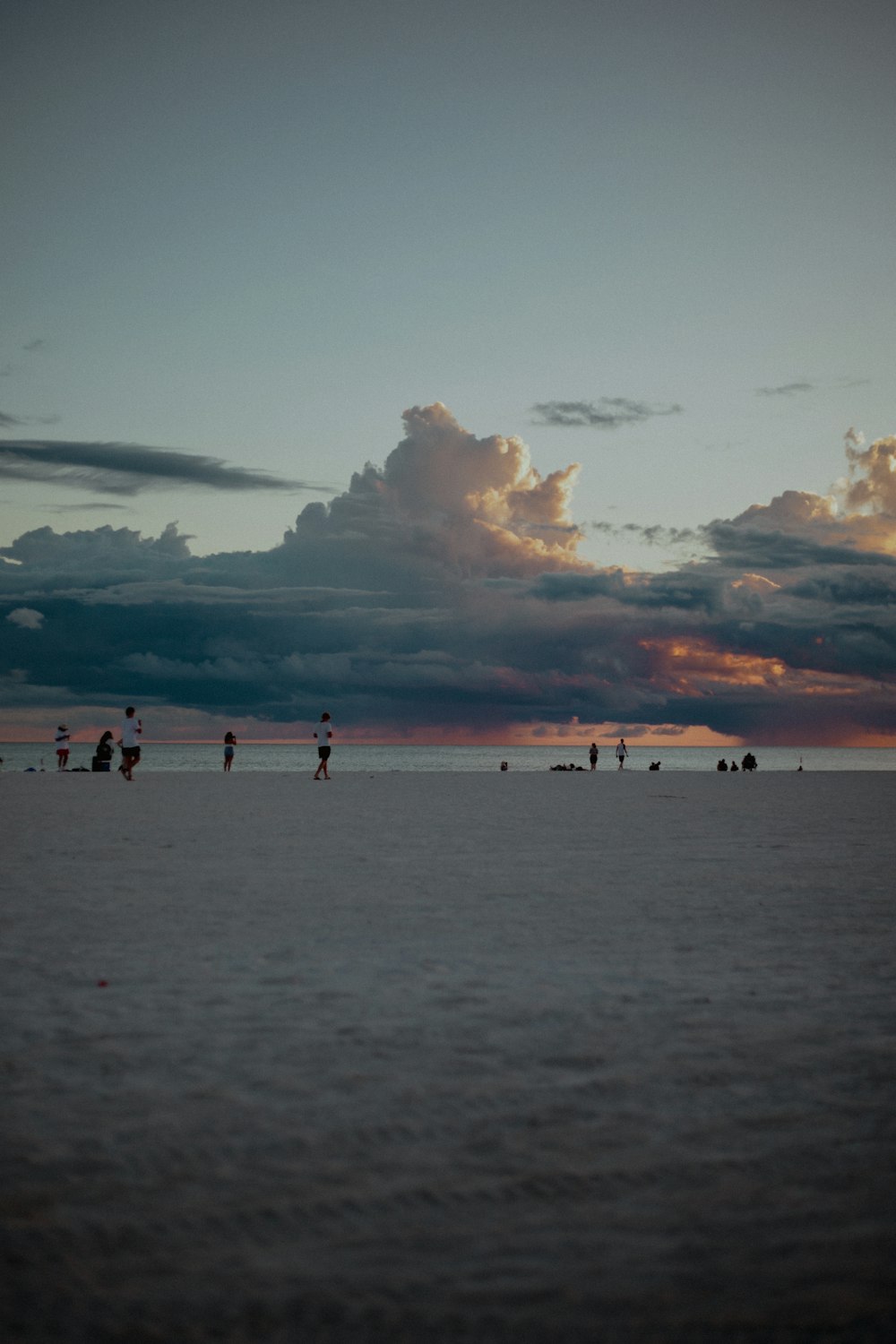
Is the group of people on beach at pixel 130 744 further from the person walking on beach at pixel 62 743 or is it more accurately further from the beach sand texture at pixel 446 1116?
the beach sand texture at pixel 446 1116

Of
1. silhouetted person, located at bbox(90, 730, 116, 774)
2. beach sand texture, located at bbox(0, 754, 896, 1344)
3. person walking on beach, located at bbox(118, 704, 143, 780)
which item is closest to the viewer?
beach sand texture, located at bbox(0, 754, 896, 1344)

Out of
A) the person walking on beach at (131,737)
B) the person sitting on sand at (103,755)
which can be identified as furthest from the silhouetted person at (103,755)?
the person walking on beach at (131,737)

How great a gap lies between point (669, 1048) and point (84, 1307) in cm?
335

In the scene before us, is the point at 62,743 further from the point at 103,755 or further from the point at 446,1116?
the point at 446,1116

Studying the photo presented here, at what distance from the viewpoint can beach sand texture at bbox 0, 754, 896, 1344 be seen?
3.23 m

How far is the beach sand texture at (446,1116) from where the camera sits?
127 inches

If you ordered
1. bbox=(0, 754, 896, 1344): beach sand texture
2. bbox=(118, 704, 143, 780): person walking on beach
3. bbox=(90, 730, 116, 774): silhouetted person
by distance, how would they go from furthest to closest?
bbox=(90, 730, 116, 774): silhouetted person → bbox=(118, 704, 143, 780): person walking on beach → bbox=(0, 754, 896, 1344): beach sand texture

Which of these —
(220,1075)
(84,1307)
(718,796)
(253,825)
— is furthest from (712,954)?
(718,796)

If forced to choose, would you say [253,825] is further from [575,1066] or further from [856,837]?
[575,1066]

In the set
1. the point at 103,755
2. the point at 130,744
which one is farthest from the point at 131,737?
the point at 103,755

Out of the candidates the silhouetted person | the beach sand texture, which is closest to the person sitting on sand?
the silhouetted person

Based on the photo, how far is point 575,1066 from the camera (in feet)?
17.5

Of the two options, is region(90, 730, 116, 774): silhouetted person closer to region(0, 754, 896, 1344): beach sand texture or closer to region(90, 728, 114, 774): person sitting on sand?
region(90, 728, 114, 774): person sitting on sand

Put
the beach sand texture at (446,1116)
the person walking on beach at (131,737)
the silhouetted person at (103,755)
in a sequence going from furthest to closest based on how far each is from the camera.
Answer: the silhouetted person at (103,755), the person walking on beach at (131,737), the beach sand texture at (446,1116)
